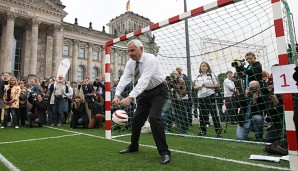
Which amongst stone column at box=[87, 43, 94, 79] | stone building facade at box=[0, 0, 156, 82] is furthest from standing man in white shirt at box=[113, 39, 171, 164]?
stone column at box=[87, 43, 94, 79]

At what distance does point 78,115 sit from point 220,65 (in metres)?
5.75

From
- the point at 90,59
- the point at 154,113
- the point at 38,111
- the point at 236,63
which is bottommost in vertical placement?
the point at 38,111

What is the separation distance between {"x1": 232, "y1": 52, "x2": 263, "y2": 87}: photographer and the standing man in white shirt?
245 cm

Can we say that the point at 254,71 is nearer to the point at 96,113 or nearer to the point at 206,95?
the point at 206,95

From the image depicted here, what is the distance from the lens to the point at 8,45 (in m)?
32.3

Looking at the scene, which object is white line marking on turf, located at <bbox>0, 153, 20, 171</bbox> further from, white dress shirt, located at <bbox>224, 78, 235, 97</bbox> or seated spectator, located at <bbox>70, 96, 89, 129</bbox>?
white dress shirt, located at <bbox>224, 78, 235, 97</bbox>

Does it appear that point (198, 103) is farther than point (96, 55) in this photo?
No

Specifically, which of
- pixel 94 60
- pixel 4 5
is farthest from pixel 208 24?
pixel 94 60

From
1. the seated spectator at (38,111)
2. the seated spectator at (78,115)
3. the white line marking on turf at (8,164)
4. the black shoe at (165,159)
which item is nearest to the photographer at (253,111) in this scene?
the black shoe at (165,159)

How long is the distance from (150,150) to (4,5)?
37.1 metres

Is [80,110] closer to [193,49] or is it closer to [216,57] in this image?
[193,49]

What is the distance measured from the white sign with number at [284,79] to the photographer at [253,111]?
1.90m

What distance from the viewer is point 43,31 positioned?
125 feet

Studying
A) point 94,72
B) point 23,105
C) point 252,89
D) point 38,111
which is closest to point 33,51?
point 94,72
